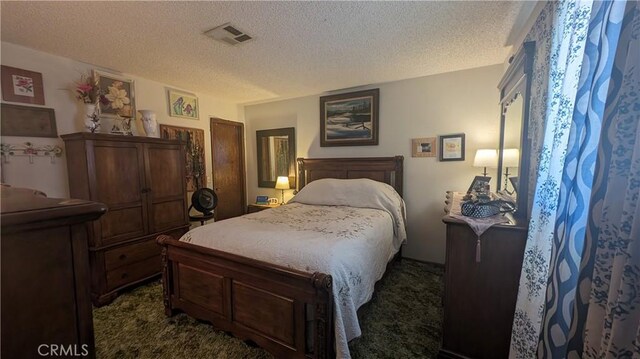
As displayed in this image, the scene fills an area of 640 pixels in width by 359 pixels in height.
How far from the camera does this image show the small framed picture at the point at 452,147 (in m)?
2.95

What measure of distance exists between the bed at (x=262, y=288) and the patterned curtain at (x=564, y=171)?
90cm

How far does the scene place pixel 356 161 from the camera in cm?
351

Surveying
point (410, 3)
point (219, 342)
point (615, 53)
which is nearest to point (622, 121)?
point (615, 53)

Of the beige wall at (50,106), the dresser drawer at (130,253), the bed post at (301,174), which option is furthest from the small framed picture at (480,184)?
the beige wall at (50,106)

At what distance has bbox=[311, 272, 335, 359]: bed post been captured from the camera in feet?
4.63

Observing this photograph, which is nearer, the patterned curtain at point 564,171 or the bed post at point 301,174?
the patterned curtain at point 564,171

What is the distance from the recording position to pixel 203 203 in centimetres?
344

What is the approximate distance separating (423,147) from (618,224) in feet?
8.24

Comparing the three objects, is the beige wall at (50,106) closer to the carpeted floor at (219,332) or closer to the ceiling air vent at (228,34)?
the carpeted floor at (219,332)

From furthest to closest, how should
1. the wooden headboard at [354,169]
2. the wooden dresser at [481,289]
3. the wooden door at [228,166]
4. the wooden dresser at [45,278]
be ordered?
the wooden door at [228,166] < the wooden headboard at [354,169] < the wooden dresser at [481,289] < the wooden dresser at [45,278]

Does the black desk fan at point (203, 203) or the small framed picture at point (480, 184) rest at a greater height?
the small framed picture at point (480, 184)

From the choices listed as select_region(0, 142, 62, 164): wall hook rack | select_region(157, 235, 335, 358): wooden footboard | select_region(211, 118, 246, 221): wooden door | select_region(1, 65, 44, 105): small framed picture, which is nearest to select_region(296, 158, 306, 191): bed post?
select_region(211, 118, 246, 221): wooden door

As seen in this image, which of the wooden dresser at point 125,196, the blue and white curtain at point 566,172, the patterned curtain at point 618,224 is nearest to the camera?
the patterned curtain at point 618,224

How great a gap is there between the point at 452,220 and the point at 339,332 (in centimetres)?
94
